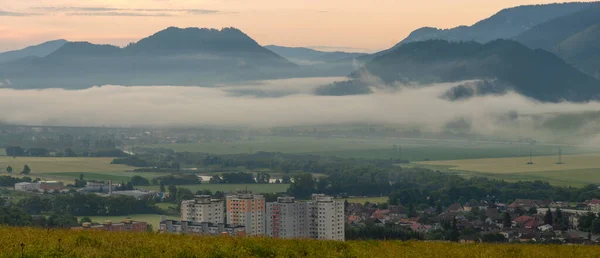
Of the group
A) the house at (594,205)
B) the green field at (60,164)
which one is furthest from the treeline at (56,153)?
the house at (594,205)

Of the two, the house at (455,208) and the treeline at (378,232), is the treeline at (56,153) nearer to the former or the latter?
the house at (455,208)

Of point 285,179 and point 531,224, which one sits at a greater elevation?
point 285,179

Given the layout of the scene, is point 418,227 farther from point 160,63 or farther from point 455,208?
point 160,63

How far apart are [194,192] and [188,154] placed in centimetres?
2799

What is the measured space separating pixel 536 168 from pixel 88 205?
35714mm

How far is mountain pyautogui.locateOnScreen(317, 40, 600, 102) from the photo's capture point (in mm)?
131125

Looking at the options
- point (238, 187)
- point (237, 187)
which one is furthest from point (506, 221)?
point (237, 187)

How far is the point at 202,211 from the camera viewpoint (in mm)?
36156

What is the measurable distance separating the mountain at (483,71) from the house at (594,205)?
273 ft

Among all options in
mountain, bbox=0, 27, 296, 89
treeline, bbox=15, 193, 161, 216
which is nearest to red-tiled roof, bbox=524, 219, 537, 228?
treeline, bbox=15, 193, 161, 216

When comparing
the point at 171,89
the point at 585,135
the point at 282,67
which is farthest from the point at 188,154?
the point at 282,67

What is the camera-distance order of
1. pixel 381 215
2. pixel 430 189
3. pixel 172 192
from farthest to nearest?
pixel 430 189 → pixel 172 192 → pixel 381 215

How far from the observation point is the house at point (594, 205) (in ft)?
143

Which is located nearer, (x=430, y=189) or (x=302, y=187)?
(x=302, y=187)
